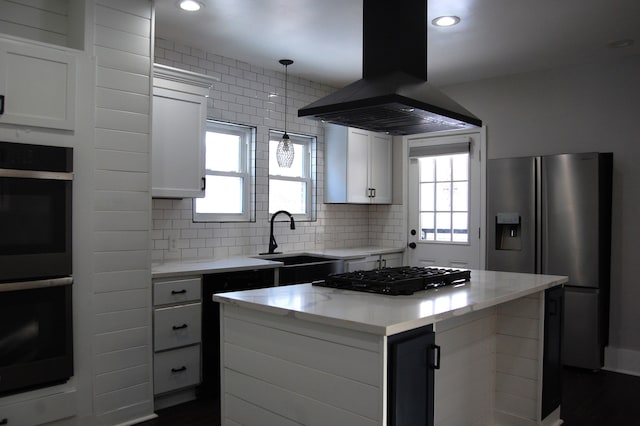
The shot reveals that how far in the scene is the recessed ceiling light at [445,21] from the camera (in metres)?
3.53

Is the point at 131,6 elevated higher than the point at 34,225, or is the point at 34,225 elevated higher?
the point at 131,6

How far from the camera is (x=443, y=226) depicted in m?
5.44

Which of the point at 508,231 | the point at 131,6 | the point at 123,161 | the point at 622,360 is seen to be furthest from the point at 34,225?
the point at 622,360

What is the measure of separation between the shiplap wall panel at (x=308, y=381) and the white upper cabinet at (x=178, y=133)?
1.71 metres

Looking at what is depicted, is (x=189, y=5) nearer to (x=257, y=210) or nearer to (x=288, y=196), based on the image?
(x=257, y=210)

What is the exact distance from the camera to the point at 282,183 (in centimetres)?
508

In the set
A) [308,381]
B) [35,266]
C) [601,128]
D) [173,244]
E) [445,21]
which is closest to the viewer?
[308,381]

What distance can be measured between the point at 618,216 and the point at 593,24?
1679 mm

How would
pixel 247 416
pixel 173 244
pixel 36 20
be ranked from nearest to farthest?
pixel 247 416 < pixel 36 20 < pixel 173 244

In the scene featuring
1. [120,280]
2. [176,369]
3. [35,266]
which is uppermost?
[35,266]

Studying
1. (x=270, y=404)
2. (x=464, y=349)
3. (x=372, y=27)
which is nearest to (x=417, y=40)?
(x=372, y=27)

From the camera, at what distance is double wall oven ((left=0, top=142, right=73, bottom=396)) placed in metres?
2.55

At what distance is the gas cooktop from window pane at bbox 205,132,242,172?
221cm

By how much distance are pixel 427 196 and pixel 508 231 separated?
1.14 metres
